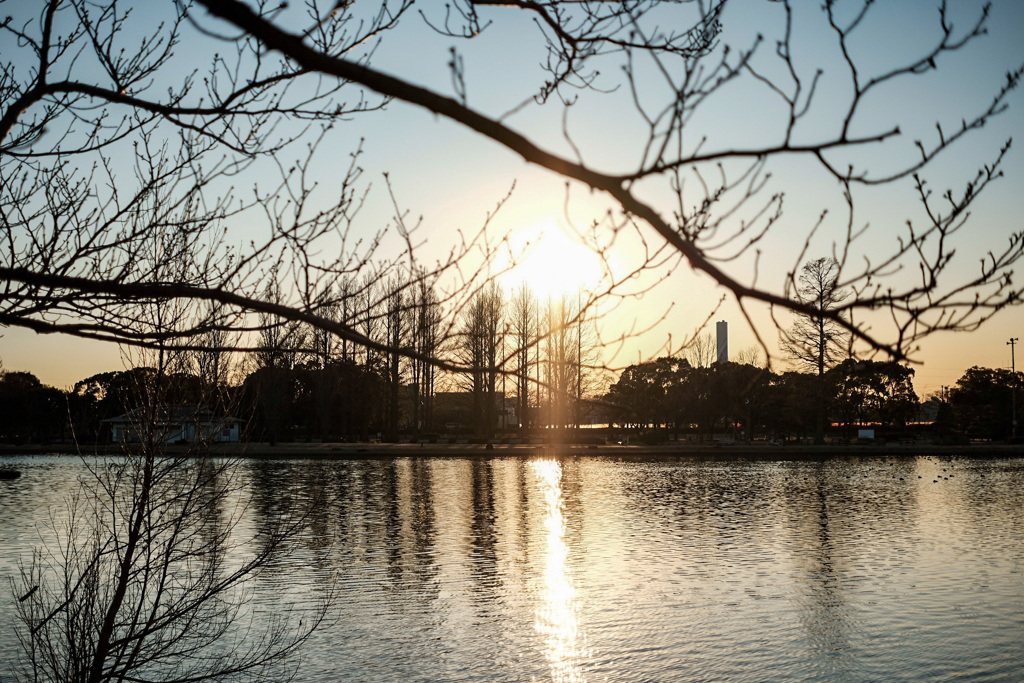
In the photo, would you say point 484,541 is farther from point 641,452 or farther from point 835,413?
point 835,413

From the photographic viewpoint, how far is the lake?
11.0 m

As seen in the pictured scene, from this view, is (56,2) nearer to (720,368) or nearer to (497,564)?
(497,564)

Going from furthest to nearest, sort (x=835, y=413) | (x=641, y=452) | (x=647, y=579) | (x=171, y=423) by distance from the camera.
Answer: (x=835, y=413) < (x=641, y=452) < (x=647, y=579) < (x=171, y=423)

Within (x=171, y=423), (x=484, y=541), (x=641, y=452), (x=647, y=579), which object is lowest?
(x=647, y=579)

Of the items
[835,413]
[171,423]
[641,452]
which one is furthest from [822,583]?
[835,413]

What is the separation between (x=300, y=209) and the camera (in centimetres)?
450

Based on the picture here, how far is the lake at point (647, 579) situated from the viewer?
1105cm

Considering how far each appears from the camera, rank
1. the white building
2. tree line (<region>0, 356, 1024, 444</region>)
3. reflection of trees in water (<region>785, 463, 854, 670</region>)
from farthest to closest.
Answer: tree line (<region>0, 356, 1024, 444</region>) < reflection of trees in water (<region>785, 463, 854, 670</region>) < the white building

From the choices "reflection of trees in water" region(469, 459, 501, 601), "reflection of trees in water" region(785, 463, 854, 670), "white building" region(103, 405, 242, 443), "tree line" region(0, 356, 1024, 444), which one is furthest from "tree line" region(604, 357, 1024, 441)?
"white building" region(103, 405, 242, 443)

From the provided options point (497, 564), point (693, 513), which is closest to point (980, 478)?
point (693, 513)

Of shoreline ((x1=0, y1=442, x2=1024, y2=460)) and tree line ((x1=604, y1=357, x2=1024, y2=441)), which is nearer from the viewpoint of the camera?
shoreline ((x1=0, y1=442, x2=1024, y2=460))

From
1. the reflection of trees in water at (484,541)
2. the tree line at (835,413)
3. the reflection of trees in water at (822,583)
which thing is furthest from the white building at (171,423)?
the tree line at (835,413)

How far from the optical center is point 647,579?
15.4 metres

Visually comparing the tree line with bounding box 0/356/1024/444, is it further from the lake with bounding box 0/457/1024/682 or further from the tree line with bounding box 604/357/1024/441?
A: the lake with bounding box 0/457/1024/682
